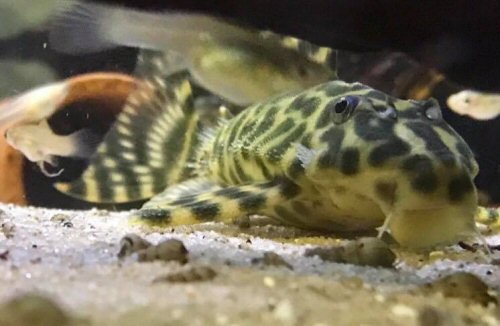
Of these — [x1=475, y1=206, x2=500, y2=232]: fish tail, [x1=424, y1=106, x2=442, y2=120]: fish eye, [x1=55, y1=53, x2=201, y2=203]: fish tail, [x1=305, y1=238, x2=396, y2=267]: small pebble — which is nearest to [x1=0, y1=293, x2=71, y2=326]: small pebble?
[x1=305, y1=238, x2=396, y2=267]: small pebble

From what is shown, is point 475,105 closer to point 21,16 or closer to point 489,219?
point 489,219

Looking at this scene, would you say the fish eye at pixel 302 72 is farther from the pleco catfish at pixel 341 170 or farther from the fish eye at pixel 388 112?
the fish eye at pixel 388 112

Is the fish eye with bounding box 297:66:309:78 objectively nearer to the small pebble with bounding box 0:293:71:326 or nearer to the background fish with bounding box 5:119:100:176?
the background fish with bounding box 5:119:100:176

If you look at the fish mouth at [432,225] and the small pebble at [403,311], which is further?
the fish mouth at [432,225]

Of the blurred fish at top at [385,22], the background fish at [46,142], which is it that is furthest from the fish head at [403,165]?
the background fish at [46,142]

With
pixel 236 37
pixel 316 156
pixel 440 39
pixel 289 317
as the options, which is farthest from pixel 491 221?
pixel 289 317

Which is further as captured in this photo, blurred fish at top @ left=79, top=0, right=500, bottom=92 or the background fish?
the background fish

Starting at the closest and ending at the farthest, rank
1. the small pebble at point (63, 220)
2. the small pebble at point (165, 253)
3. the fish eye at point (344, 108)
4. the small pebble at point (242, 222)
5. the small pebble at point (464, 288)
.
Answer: the small pebble at point (464, 288)
the small pebble at point (165, 253)
the fish eye at point (344, 108)
the small pebble at point (63, 220)
the small pebble at point (242, 222)
